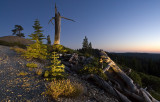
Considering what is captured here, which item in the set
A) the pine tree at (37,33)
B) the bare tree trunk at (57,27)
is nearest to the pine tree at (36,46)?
the pine tree at (37,33)

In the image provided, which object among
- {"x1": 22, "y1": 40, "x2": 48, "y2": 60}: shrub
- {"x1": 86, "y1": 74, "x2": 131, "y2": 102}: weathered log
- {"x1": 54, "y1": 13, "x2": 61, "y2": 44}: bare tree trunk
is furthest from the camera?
{"x1": 54, "y1": 13, "x2": 61, "y2": 44}: bare tree trunk

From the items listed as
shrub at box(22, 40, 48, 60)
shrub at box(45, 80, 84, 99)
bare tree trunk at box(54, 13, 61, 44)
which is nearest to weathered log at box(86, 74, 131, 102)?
shrub at box(45, 80, 84, 99)

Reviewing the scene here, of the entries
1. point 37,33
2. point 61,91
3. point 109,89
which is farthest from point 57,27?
point 61,91

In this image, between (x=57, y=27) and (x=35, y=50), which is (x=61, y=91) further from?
(x=57, y=27)

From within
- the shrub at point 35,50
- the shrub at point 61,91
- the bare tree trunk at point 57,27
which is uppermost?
the bare tree trunk at point 57,27

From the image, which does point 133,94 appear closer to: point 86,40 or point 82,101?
point 82,101

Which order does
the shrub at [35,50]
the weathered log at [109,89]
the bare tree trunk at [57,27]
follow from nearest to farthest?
the weathered log at [109,89]
the shrub at [35,50]
the bare tree trunk at [57,27]

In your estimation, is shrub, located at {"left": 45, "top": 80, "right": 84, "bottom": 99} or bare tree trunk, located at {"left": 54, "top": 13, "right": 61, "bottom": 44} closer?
shrub, located at {"left": 45, "top": 80, "right": 84, "bottom": 99}

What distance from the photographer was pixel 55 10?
47.7 ft

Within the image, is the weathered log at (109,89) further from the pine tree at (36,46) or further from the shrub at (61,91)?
the pine tree at (36,46)

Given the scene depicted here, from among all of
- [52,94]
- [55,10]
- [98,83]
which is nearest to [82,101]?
[52,94]

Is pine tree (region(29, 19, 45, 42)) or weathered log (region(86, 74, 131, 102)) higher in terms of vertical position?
pine tree (region(29, 19, 45, 42))

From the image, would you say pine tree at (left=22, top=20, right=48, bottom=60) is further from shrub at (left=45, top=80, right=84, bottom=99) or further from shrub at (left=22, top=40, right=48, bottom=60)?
shrub at (left=45, top=80, right=84, bottom=99)

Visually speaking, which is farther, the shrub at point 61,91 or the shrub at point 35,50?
the shrub at point 35,50
